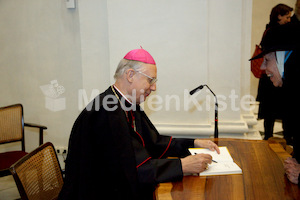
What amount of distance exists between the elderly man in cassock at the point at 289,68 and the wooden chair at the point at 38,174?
161 cm

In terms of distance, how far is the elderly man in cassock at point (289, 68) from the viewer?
5.44 ft

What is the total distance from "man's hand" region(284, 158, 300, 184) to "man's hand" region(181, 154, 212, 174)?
48 centimetres

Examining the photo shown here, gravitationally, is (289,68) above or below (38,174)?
above

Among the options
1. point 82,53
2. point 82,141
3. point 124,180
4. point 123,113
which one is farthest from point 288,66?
point 82,53

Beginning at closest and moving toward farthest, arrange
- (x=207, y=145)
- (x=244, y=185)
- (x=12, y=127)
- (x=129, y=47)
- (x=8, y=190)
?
(x=244, y=185) < (x=207, y=145) < (x=129, y=47) < (x=12, y=127) < (x=8, y=190)

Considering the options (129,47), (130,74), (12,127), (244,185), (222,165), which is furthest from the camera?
(12,127)

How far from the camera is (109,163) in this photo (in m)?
1.79

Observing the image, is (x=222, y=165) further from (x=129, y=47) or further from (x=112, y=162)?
(x=129, y=47)

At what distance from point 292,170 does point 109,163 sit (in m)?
1.12

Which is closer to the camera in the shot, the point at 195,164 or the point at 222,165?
the point at 195,164

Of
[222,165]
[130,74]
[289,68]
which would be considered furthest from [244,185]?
[130,74]

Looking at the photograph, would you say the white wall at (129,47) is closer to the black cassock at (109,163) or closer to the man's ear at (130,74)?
the man's ear at (130,74)

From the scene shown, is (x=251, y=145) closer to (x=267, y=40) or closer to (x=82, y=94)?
(x=267, y=40)

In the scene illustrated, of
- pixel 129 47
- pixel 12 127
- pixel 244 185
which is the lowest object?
pixel 12 127
